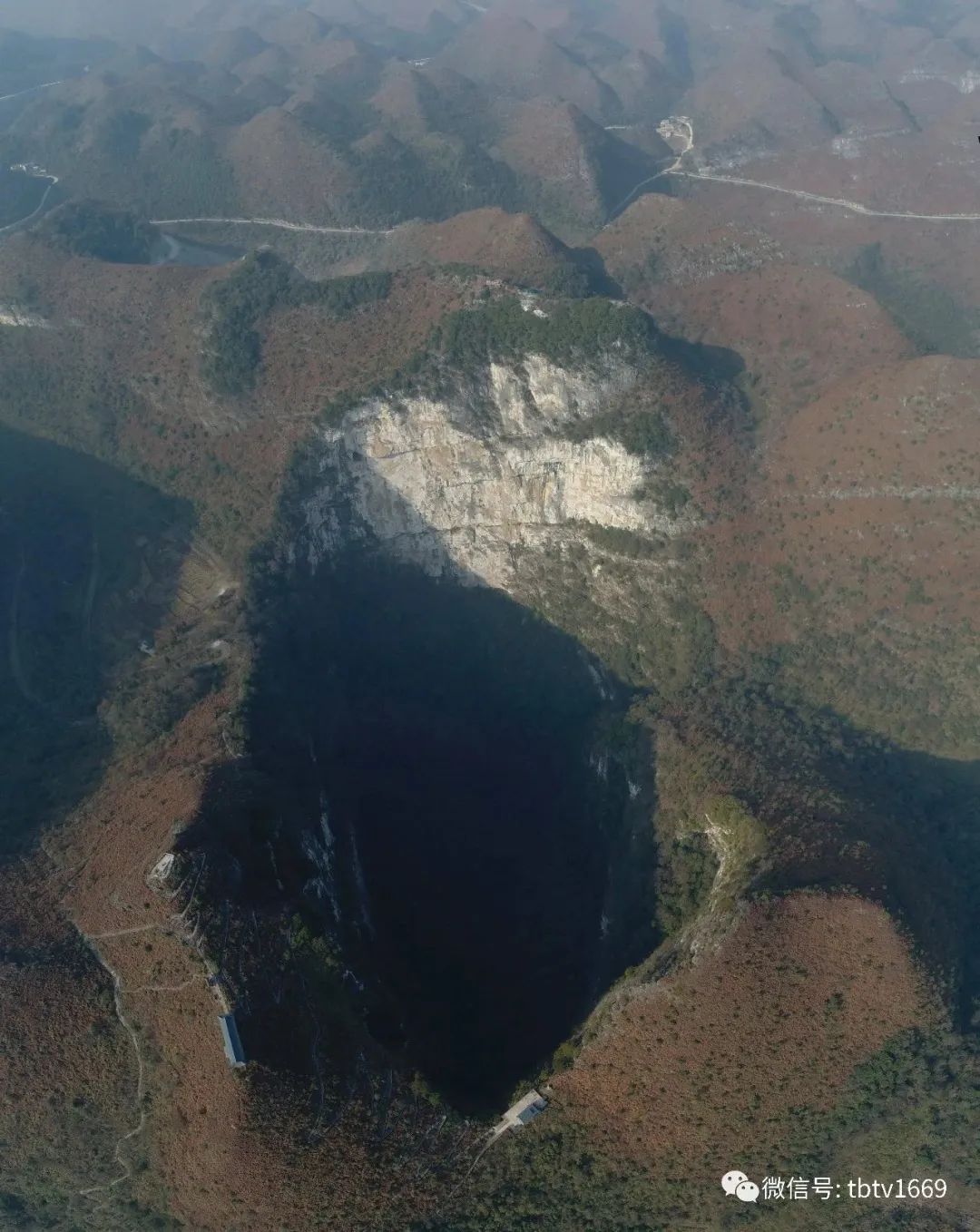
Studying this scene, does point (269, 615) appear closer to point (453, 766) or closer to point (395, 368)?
point (453, 766)

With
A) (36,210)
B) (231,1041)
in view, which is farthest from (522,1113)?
(36,210)

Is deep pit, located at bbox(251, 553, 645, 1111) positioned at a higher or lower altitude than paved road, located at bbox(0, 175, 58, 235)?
lower

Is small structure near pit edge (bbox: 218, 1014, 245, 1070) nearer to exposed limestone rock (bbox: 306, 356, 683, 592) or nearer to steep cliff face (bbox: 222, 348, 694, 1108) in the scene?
steep cliff face (bbox: 222, 348, 694, 1108)

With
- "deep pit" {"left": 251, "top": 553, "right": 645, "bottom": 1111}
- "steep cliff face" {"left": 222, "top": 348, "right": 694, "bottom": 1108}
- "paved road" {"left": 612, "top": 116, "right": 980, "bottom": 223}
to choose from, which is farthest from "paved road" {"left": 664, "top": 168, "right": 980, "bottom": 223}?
"deep pit" {"left": 251, "top": 553, "right": 645, "bottom": 1111}

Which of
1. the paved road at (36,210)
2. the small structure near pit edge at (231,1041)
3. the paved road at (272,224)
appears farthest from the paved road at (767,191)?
the small structure near pit edge at (231,1041)

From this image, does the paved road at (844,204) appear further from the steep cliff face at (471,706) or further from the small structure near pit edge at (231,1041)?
the small structure near pit edge at (231,1041)

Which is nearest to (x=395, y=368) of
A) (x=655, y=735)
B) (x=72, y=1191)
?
(x=655, y=735)
